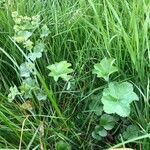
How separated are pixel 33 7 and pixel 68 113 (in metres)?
0.56

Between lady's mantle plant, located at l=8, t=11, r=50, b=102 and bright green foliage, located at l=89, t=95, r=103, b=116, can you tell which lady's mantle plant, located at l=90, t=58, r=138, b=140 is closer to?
bright green foliage, located at l=89, t=95, r=103, b=116

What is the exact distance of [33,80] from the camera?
4.28 ft

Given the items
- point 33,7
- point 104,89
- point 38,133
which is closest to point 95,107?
point 104,89

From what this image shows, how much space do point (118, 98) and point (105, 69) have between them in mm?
→ 112

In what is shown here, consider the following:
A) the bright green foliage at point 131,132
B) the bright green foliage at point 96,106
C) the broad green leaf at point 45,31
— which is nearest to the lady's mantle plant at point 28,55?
the broad green leaf at point 45,31

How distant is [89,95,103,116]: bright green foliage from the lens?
126 cm

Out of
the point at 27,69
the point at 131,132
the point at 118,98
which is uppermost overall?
the point at 27,69

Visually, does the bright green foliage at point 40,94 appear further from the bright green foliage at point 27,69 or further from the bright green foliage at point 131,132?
the bright green foliage at point 131,132

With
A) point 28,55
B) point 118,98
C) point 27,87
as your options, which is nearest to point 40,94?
point 27,87

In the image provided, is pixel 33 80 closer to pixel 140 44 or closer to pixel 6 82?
pixel 6 82

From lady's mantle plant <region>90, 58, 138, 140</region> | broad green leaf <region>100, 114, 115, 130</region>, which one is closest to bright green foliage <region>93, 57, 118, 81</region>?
lady's mantle plant <region>90, 58, 138, 140</region>

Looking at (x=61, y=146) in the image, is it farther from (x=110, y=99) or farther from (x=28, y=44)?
(x=28, y=44)

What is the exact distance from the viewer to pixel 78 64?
138 centimetres

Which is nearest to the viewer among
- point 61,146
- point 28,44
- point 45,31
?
point 61,146
